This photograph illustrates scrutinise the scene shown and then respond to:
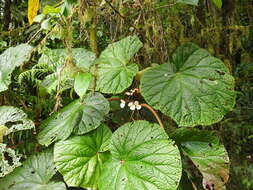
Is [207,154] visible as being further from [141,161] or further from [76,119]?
[76,119]

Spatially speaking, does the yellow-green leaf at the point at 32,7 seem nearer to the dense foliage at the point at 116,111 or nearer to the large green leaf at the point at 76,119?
the dense foliage at the point at 116,111

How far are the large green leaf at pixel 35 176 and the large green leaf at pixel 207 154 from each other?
432 mm

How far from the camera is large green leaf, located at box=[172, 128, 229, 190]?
85 centimetres

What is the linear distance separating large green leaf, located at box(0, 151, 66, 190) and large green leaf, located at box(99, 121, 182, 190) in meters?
0.20

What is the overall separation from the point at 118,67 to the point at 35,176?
49 centimetres

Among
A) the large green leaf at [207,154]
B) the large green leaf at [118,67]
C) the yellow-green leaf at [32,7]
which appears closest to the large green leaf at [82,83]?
the large green leaf at [118,67]

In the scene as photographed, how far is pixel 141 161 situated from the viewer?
0.81 m

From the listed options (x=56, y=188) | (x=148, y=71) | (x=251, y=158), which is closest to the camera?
(x=56, y=188)

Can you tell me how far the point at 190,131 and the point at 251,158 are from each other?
1.54 metres

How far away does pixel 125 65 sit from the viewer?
103 centimetres

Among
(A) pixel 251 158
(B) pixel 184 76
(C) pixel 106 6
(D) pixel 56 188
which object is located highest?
(C) pixel 106 6

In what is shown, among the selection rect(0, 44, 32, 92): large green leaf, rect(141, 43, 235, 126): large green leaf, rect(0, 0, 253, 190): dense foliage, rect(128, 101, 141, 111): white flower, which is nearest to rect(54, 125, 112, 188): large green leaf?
rect(0, 0, 253, 190): dense foliage

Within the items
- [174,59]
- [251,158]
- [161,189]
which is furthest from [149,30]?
[251,158]

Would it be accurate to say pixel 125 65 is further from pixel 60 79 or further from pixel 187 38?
pixel 187 38
